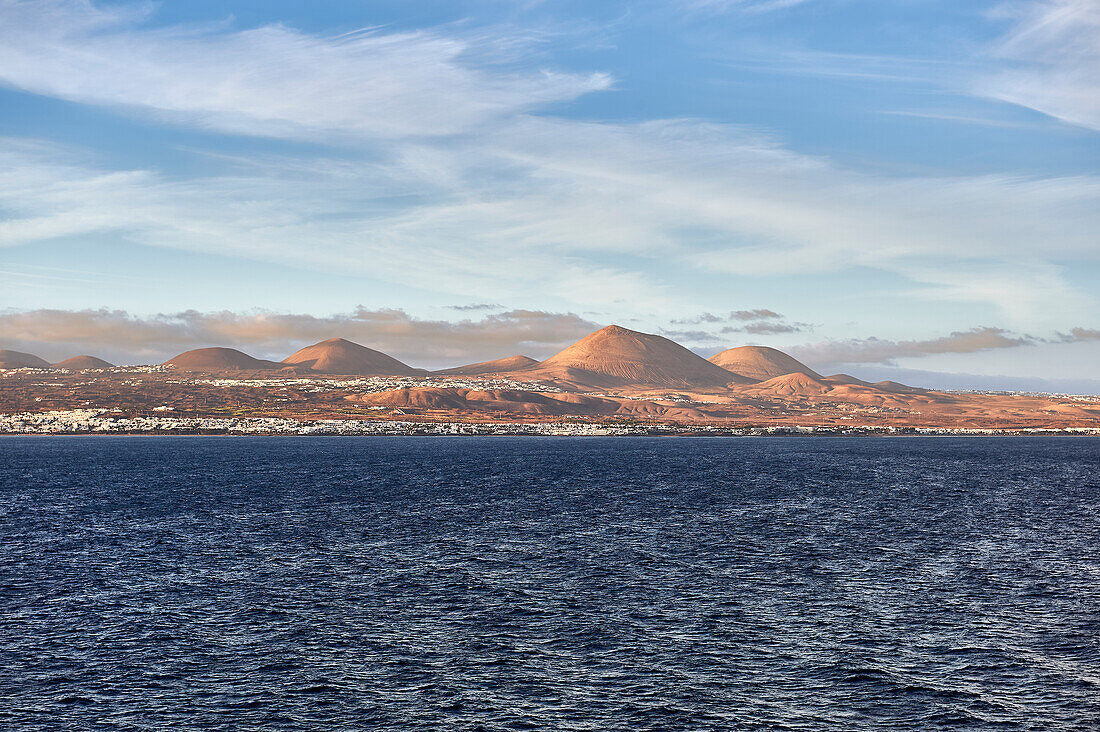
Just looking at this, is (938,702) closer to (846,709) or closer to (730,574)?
(846,709)

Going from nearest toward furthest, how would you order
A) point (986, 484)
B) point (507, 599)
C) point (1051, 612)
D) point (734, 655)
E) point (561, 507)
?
point (734, 655) < point (1051, 612) < point (507, 599) < point (561, 507) < point (986, 484)

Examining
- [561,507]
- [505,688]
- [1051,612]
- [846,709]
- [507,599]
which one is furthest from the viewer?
[561,507]

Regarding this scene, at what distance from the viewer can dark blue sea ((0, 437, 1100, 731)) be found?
130ft

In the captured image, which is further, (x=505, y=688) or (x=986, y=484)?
(x=986, y=484)

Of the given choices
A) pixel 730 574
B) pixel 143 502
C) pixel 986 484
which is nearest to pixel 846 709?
pixel 730 574

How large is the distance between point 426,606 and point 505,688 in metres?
16.7

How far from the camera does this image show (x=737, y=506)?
117938mm

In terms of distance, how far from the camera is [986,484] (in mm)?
155125

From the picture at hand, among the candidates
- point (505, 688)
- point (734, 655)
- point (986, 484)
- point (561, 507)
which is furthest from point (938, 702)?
point (986, 484)

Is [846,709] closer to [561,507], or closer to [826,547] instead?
[826,547]

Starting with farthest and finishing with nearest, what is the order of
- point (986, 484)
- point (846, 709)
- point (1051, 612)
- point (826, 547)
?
point (986, 484) → point (826, 547) → point (1051, 612) → point (846, 709)

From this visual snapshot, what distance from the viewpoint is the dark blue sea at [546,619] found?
39.5 metres

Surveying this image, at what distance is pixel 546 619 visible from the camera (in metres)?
54.4

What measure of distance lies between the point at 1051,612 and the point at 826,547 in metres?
26.5
